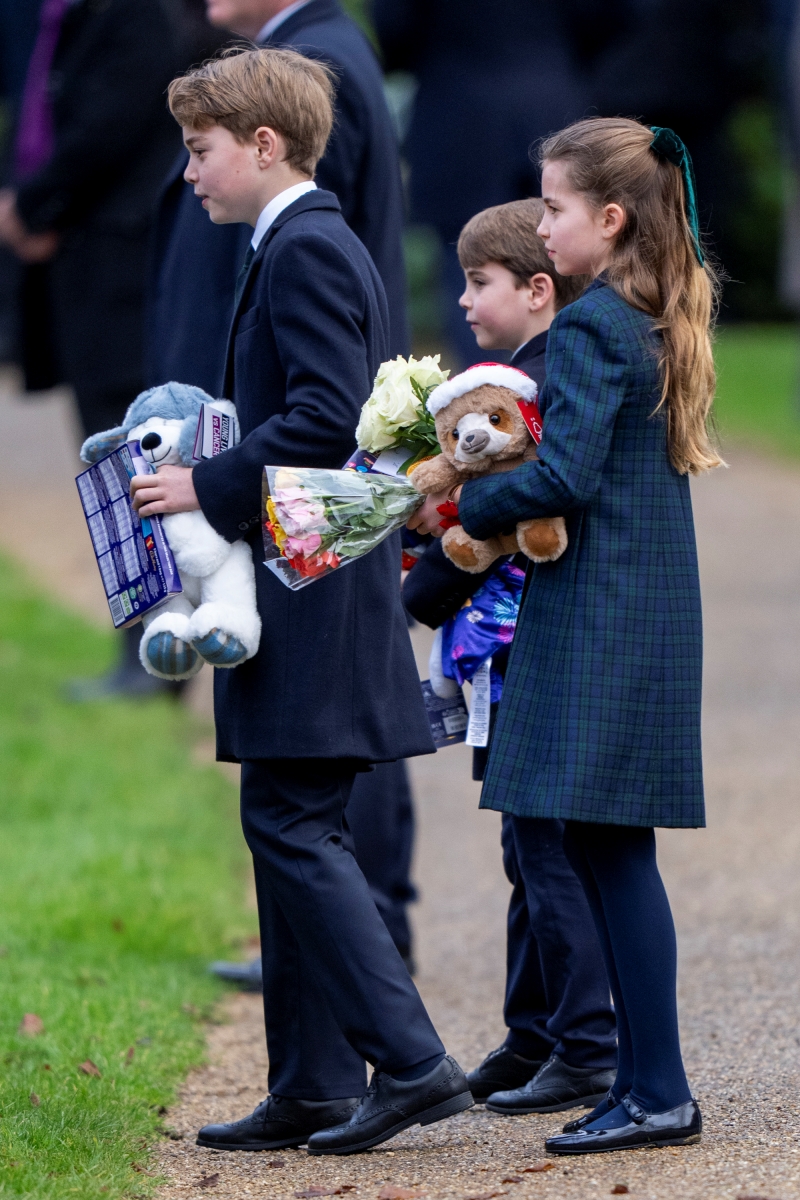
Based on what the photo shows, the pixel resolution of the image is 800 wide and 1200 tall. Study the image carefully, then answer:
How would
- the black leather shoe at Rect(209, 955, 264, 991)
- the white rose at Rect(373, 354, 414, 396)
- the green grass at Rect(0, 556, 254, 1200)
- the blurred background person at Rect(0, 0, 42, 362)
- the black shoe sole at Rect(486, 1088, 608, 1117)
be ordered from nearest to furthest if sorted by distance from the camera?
the white rose at Rect(373, 354, 414, 396) → the green grass at Rect(0, 556, 254, 1200) → the black shoe sole at Rect(486, 1088, 608, 1117) → the black leather shoe at Rect(209, 955, 264, 991) → the blurred background person at Rect(0, 0, 42, 362)

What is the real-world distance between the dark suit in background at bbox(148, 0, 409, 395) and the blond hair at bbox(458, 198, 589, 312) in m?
0.68

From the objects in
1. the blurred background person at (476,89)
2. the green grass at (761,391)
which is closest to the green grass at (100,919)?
the blurred background person at (476,89)

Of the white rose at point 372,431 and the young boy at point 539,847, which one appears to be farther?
the young boy at point 539,847

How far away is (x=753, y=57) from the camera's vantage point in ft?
69.1

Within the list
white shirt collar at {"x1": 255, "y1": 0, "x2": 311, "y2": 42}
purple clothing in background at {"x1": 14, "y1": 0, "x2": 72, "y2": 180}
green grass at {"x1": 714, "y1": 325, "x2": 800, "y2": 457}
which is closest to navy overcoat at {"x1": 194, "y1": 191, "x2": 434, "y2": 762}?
white shirt collar at {"x1": 255, "y1": 0, "x2": 311, "y2": 42}

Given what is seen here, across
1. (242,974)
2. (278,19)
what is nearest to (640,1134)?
(242,974)

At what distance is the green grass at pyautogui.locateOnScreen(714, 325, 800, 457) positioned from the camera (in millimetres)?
13516

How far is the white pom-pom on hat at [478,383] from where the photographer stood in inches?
112

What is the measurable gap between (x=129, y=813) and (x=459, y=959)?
1.59 m

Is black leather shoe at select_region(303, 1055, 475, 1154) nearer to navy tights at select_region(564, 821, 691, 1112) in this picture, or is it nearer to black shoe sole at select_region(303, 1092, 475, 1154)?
black shoe sole at select_region(303, 1092, 475, 1154)

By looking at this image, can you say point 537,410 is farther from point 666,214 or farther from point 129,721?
point 129,721

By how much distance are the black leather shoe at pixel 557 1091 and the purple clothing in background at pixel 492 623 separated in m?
0.68

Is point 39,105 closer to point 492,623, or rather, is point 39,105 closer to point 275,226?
point 275,226

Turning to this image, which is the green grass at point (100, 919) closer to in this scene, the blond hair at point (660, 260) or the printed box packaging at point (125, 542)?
the printed box packaging at point (125, 542)
